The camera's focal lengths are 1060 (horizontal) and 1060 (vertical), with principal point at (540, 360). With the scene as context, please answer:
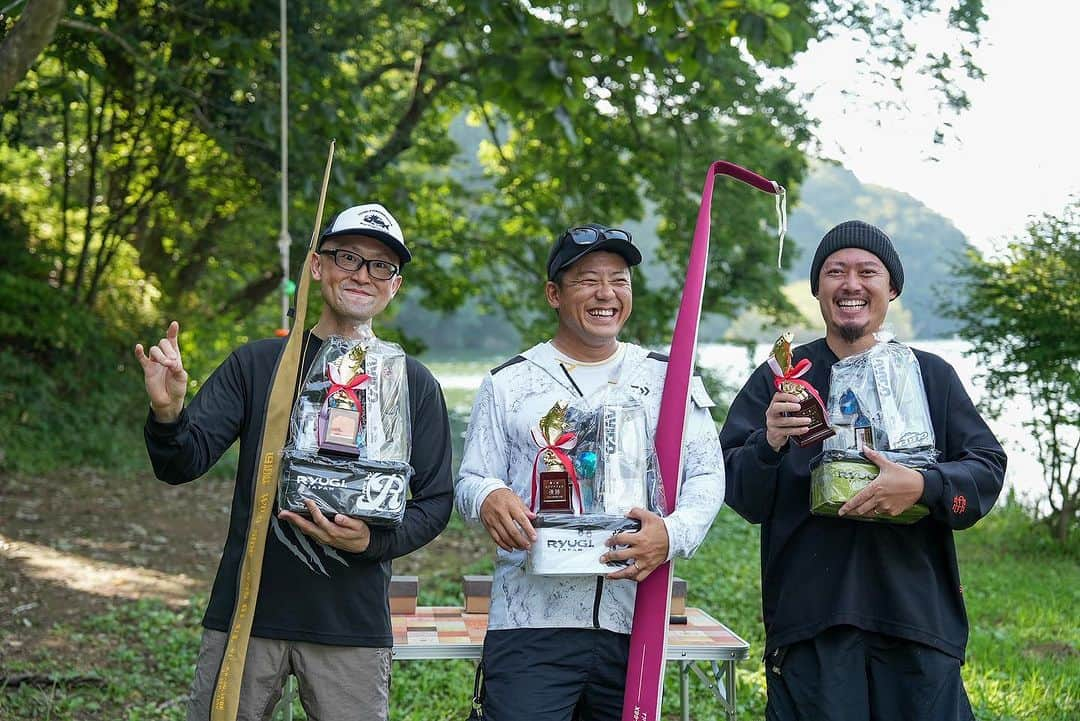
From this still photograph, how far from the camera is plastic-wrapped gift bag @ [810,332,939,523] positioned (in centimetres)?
262

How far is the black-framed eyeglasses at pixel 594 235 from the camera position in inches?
116

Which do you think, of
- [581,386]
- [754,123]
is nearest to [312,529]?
[581,386]

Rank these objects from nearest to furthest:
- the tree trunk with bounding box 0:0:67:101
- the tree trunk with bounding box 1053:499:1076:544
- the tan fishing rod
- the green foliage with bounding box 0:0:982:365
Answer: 1. the tan fishing rod
2. the tree trunk with bounding box 0:0:67:101
3. the green foliage with bounding box 0:0:982:365
4. the tree trunk with bounding box 1053:499:1076:544

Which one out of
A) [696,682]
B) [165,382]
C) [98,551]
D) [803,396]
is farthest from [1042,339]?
[165,382]

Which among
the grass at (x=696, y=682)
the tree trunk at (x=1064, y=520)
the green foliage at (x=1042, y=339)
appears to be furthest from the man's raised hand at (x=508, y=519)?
the tree trunk at (x=1064, y=520)

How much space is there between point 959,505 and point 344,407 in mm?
1540

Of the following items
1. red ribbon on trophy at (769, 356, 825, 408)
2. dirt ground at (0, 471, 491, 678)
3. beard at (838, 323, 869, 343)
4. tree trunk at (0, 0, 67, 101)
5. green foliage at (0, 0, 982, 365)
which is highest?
green foliage at (0, 0, 982, 365)

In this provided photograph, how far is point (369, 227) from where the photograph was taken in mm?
2848

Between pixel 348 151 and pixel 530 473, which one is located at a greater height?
pixel 348 151

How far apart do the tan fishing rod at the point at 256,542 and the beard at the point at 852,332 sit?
1.44 meters

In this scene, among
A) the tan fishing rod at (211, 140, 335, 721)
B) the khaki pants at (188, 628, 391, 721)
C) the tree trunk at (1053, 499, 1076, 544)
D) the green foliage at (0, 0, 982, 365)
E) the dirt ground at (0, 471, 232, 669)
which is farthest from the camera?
the tree trunk at (1053, 499, 1076, 544)

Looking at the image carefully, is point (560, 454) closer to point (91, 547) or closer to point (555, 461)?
point (555, 461)

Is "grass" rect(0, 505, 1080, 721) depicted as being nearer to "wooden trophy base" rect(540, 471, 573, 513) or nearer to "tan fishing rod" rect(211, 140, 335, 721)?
"tan fishing rod" rect(211, 140, 335, 721)

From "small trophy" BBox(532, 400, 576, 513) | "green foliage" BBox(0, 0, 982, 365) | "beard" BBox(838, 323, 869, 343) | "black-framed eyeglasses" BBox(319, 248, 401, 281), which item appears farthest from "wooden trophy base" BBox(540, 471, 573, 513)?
"green foliage" BBox(0, 0, 982, 365)
